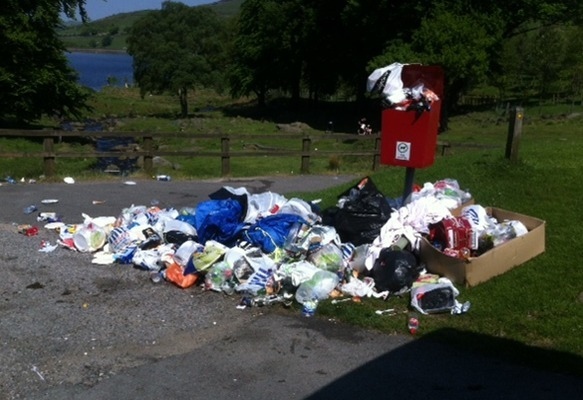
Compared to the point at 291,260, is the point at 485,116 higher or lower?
lower

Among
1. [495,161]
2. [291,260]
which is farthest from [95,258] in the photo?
[495,161]

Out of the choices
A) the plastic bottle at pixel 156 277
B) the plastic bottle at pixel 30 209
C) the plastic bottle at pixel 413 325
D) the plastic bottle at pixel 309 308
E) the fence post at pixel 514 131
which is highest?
the fence post at pixel 514 131

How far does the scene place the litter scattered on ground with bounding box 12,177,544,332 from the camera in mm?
6832

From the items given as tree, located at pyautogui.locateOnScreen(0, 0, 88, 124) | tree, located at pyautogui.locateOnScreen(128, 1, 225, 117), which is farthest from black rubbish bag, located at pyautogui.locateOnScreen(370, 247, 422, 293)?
tree, located at pyautogui.locateOnScreen(128, 1, 225, 117)

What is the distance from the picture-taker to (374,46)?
43750 millimetres

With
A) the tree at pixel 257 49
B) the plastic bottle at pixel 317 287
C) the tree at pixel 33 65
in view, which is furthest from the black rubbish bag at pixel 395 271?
the tree at pixel 257 49

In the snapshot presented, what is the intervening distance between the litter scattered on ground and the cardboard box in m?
0.11

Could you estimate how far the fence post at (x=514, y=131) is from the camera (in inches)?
376

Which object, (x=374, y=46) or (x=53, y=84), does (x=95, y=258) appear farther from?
(x=374, y=46)

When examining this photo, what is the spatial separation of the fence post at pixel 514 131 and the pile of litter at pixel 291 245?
131 centimetres

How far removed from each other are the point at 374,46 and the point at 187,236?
3737cm

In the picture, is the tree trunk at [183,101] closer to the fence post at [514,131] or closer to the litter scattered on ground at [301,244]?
the fence post at [514,131]

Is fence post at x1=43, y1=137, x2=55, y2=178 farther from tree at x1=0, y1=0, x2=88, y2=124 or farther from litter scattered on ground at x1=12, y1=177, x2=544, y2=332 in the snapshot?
tree at x1=0, y1=0, x2=88, y2=124

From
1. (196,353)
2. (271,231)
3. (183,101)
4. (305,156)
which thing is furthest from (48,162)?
(183,101)
